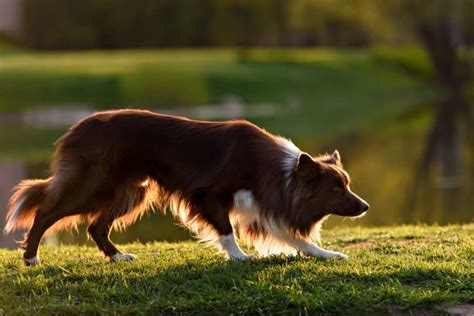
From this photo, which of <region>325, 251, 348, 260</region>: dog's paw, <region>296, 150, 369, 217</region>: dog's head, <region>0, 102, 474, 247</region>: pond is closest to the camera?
<region>296, 150, 369, 217</region>: dog's head

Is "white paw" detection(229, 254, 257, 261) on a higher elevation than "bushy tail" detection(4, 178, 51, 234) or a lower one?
lower

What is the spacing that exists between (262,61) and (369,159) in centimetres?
2777

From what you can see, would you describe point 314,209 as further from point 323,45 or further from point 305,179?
point 323,45

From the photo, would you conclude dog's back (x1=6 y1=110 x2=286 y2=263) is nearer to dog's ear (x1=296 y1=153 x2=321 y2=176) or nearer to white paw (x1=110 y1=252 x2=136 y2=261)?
dog's ear (x1=296 y1=153 x2=321 y2=176)

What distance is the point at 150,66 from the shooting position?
1763 inches

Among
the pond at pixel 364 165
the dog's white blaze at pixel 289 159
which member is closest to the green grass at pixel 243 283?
the dog's white blaze at pixel 289 159

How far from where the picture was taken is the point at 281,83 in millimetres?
44031

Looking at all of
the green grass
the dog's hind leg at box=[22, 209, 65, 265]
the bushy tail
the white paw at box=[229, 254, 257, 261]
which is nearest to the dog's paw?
the green grass

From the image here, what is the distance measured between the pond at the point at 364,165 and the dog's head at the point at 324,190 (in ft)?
10.1

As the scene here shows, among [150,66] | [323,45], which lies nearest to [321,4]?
[150,66]

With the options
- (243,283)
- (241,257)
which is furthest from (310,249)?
(243,283)

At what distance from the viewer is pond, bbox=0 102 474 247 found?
15406mm

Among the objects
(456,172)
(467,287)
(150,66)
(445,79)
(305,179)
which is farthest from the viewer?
(445,79)

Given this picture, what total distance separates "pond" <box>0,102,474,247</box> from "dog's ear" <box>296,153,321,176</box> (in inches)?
121
